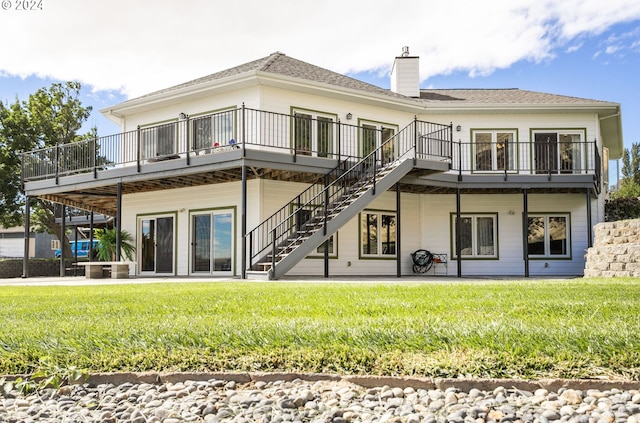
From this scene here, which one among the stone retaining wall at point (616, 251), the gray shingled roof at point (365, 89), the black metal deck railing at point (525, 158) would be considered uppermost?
the gray shingled roof at point (365, 89)

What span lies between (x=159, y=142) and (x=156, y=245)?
10.2ft

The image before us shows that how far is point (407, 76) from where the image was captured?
20719 mm

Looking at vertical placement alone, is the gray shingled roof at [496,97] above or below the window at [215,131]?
above

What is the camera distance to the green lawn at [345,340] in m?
3.41

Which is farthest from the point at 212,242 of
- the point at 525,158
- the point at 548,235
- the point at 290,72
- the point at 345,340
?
the point at 345,340

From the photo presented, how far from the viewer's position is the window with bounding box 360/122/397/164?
18000mm

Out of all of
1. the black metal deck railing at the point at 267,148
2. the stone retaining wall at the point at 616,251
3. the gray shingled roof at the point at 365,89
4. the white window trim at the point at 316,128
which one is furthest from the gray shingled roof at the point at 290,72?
the stone retaining wall at the point at 616,251

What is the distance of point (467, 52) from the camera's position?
1519 inches

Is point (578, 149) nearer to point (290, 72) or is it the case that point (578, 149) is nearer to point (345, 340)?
point (290, 72)

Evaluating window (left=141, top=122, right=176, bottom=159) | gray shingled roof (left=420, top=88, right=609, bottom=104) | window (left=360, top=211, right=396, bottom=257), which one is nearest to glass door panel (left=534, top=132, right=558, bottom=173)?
gray shingled roof (left=420, top=88, right=609, bottom=104)

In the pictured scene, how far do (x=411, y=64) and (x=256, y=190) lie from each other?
26.7 feet

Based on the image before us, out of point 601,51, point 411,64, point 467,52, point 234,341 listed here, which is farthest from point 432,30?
point 234,341

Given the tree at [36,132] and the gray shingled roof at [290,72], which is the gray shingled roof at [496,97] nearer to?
the gray shingled roof at [290,72]

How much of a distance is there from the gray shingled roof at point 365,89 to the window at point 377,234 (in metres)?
3.68
